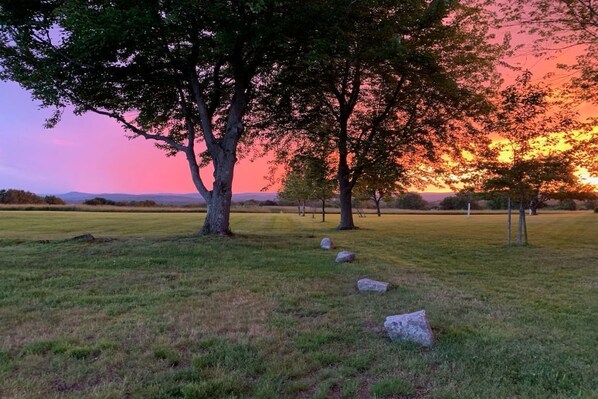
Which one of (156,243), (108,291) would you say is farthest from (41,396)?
(156,243)

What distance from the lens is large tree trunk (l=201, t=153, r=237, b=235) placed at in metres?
16.5

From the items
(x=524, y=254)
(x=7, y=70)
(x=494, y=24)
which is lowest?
(x=524, y=254)

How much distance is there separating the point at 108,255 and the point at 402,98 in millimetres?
19113

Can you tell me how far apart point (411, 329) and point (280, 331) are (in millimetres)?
1628

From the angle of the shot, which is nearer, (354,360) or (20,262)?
(354,360)

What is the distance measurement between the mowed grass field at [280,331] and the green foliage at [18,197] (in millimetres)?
89931

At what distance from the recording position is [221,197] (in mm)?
16484

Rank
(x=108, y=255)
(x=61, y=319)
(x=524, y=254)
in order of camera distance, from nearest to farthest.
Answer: (x=61, y=319) → (x=108, y=255) → (x=524, y=254)

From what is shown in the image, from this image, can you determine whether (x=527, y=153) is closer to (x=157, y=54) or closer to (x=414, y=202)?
(x=157, y=54)

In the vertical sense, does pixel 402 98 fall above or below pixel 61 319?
above

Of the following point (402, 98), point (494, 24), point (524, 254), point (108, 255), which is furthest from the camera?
point (402, 98)

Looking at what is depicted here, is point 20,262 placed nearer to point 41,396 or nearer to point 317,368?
point 41,396

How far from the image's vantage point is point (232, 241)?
15289 millimetres

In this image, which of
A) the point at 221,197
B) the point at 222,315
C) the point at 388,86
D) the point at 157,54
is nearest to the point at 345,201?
the point at 388,86
